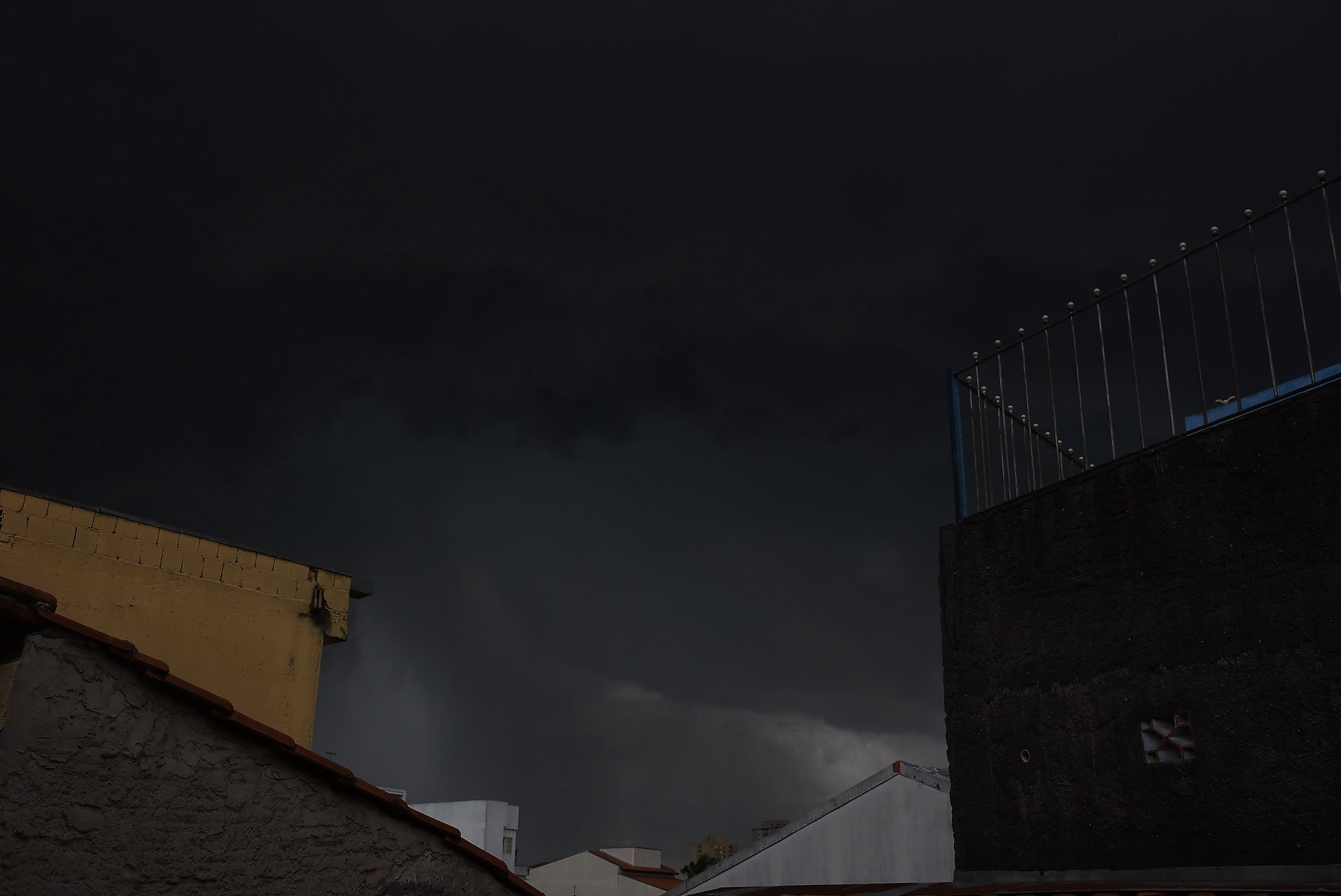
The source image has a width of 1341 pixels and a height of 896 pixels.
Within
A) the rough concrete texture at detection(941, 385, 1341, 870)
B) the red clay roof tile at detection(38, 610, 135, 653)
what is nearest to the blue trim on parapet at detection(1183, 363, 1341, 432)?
the rough concrete texture at detection(941, 385, 1341, 870)

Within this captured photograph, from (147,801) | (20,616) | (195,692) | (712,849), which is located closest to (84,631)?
(20,616)

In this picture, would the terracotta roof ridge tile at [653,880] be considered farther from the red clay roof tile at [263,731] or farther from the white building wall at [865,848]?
the red clay roof tile at [263,731]

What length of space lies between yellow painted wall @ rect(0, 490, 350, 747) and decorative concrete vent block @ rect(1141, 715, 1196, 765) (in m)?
11.9

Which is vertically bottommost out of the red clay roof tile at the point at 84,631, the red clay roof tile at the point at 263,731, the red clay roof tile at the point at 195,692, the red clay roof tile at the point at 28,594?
the red clay roof tile at the point at 263,731

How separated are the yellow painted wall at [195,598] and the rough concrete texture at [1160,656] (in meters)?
10.4

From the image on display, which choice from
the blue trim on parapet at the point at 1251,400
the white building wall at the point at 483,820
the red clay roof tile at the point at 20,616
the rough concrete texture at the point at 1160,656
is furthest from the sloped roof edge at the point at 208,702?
the white building wall at the point at 483,820

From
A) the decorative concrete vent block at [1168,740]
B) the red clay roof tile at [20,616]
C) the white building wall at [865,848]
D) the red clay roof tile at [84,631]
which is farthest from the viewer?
the white building wall at [865,848]

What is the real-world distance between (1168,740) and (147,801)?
21.8 feet

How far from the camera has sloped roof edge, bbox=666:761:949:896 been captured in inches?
576

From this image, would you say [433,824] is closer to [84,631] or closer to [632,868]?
[84,631]

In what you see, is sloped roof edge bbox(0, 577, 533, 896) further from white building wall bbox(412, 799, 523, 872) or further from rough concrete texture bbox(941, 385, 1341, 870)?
white building wall bbox(412, 799, 523, 872)

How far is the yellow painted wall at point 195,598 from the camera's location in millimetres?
14039

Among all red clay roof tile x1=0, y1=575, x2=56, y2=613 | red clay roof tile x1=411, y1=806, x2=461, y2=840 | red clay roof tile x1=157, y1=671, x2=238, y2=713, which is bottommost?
red clay roof tile x1=411, y1=806, x2=461, y2=840

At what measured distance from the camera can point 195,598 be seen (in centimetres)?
1543
